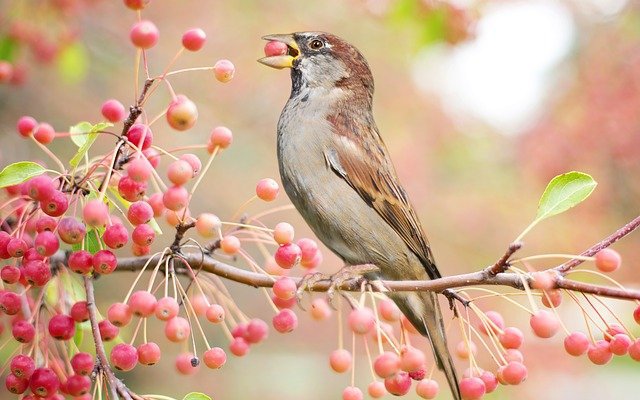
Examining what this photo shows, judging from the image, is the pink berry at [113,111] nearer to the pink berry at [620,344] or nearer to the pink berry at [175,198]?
the pink berry at [175,198]

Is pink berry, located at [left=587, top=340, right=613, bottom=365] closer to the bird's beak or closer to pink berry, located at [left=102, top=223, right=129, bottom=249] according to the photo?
pink berry, located at [left=102, top=223, right=129, bottom=249]

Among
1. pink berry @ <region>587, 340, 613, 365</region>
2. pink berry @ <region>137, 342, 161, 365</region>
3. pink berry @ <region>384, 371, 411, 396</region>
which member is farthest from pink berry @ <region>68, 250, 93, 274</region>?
pink berry @ <region>587, 340, 613, 365</region>

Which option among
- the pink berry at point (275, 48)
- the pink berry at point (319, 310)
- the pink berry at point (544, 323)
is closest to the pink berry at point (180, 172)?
the pink berry at point (319, 310)

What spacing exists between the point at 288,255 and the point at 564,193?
0.73 m

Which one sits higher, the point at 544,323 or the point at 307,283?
the point at 307,283

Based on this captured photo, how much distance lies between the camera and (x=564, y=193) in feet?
6.62

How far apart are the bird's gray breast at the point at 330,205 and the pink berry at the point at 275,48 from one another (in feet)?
1.16

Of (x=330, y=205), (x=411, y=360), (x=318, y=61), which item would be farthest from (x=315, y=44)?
(x=411, y=360)

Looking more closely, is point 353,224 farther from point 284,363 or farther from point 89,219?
point 284,363

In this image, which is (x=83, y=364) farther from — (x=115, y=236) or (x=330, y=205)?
(x=330, y=205)

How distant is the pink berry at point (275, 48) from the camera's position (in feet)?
10.6

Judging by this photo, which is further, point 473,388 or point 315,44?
point 315,44

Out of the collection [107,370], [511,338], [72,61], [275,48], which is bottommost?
[107,370]

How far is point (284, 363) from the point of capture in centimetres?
725
